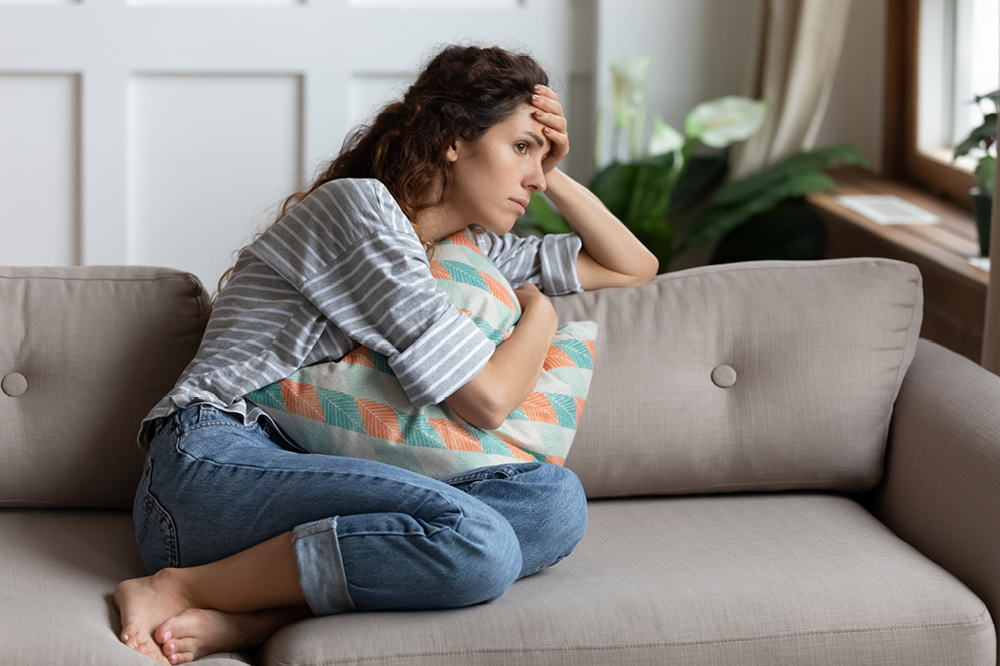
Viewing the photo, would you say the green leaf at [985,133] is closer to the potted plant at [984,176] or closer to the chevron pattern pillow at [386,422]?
the potted plant at [984,176]

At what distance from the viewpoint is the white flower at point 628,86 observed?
260 cm

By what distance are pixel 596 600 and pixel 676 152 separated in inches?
70.4

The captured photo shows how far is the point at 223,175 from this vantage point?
8.98 ft

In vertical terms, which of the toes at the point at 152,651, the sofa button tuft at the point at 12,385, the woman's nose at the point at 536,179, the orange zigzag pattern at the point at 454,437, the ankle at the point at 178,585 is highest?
the woman's nose at the point at 536,179

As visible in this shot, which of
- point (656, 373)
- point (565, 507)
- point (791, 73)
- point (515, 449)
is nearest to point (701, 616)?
point (565, 507)

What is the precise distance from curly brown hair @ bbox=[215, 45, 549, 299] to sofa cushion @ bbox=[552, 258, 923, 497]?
1.00ft

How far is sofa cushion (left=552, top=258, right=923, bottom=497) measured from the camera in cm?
142

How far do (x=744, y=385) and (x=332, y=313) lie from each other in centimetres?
62

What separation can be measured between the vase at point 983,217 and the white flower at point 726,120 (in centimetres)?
74

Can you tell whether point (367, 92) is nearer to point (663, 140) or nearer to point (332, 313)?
point (663, 140)

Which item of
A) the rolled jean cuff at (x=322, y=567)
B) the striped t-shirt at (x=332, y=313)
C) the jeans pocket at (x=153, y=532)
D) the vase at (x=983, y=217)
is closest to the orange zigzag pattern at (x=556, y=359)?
the striped t-shirt at (x=332, y=313)

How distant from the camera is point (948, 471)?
4.26 feet

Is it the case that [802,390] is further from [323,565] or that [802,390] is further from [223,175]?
[223,175]

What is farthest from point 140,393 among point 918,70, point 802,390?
point 918,70
